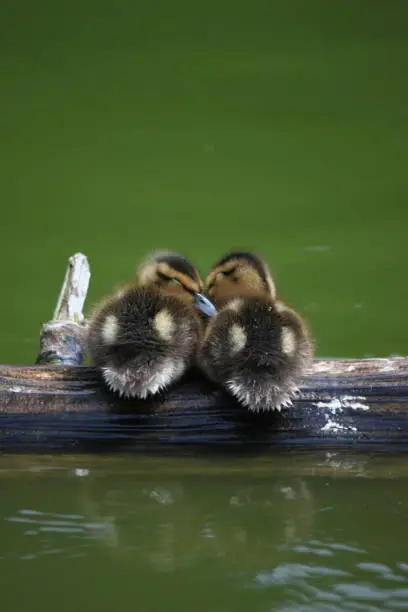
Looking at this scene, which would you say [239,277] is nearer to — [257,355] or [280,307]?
[280,307]

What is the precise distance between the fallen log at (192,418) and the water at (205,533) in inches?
1.6

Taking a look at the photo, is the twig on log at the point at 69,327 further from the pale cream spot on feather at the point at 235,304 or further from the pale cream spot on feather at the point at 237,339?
the pale cream spot on feather at the point at 237,339

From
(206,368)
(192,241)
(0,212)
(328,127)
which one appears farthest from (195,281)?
(328,127)

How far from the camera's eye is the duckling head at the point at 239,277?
316 cm

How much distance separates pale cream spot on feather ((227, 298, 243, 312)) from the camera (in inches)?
105

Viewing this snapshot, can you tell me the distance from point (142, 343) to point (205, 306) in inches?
10.6

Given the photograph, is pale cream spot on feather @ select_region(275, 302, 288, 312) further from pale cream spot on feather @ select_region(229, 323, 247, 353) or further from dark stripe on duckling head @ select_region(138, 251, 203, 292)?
dark stripe on duckling head @ select_region(138, 251, 203, 292)

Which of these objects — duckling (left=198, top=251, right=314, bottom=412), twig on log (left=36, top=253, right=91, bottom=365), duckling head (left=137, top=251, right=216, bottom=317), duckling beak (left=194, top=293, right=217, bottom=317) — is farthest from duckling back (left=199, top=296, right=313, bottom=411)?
twig on log (left=36, top=253, right=91, bottom=365)

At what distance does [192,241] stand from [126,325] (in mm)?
2500

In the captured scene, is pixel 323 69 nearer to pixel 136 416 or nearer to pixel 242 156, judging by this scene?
pixel 242 156

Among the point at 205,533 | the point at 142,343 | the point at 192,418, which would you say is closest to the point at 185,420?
the point at 192,418

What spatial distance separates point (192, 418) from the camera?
2.65 metres

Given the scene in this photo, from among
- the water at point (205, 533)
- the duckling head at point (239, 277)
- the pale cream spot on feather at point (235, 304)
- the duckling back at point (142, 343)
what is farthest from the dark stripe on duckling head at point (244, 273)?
the water at point (205, 533)

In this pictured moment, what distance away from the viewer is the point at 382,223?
5227mm
